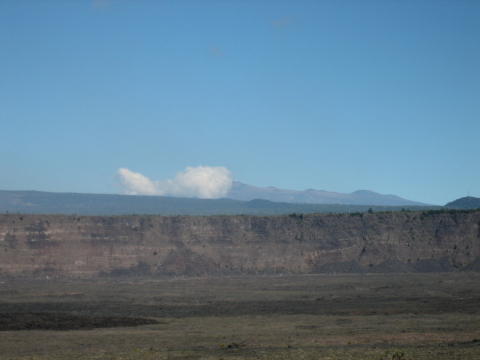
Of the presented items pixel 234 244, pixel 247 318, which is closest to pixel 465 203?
pixel 234 244

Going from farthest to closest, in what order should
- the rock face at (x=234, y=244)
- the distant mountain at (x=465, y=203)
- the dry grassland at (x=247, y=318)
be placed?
the distant mountain at (x=465, y=203), the rock face at (x=234, y=244), the dry grassland at (x=247, y=318)

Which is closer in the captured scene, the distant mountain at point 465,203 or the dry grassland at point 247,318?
the dry grassland at point 247,318

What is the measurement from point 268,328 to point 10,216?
162 ft

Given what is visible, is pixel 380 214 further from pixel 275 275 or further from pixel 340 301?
pixel 340 301

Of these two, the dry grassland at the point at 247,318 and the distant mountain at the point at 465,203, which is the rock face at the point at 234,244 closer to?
the dry grassland at the point at 247,318

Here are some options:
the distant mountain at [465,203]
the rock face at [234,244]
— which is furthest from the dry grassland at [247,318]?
the distant mountain at [465,203]

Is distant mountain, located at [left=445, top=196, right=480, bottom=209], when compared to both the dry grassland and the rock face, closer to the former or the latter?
the rock face

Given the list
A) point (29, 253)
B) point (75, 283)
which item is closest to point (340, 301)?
point (75, 283)

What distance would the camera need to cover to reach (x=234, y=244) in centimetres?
7356

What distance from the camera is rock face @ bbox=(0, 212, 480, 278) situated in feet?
219

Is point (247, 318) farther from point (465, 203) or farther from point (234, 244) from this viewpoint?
point (465, 203)

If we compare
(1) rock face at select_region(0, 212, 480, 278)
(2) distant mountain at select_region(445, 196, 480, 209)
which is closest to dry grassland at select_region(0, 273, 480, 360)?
(1) rock face at select_region(0, 212, 480, 278)

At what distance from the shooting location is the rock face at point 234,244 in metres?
66.8

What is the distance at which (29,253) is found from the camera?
6556 cm
